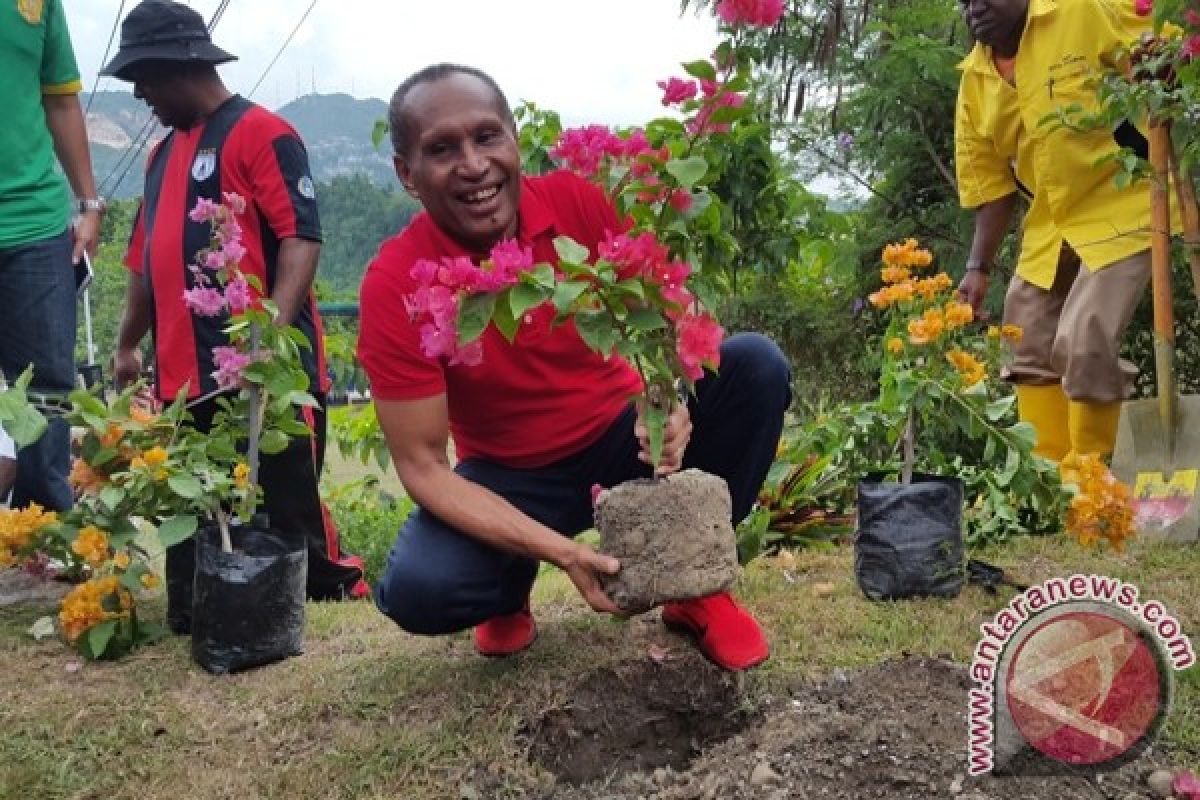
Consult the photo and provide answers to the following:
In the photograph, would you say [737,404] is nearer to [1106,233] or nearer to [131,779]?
[131,779]

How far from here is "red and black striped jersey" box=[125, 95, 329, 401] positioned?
299 centimetres

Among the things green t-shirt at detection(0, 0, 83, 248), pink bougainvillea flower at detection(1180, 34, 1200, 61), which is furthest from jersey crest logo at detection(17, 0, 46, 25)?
pink bougainvillea flower at detection(1180, 34, 1200, 61)

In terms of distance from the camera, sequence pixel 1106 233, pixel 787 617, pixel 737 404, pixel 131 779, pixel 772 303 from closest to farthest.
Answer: pixel 131 779 → pixel 737 404 → pixel 787 617 → pixel 1106 233 → pixel 772 303

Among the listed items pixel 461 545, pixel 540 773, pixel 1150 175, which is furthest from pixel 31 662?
pixel 1150 175

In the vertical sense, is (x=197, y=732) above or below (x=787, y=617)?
below

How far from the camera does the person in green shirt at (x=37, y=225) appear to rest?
10.1ft

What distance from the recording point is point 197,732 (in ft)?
7.13

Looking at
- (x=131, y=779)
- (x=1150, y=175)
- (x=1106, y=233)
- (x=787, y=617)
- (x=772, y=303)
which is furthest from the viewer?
(x=772, y=303)

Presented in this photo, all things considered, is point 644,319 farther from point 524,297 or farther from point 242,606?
point 242,606

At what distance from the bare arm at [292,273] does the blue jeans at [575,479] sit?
849 millimetres

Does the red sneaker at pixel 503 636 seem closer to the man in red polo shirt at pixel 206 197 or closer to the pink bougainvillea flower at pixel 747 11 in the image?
the man in red polo shirt at pixel 206 197

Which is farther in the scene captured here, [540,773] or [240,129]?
[240,129]

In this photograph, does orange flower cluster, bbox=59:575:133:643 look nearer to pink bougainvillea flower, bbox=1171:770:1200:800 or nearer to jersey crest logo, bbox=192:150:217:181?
jersey crest logo, bbox=192:150:217:181

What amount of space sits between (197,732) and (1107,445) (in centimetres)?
292
